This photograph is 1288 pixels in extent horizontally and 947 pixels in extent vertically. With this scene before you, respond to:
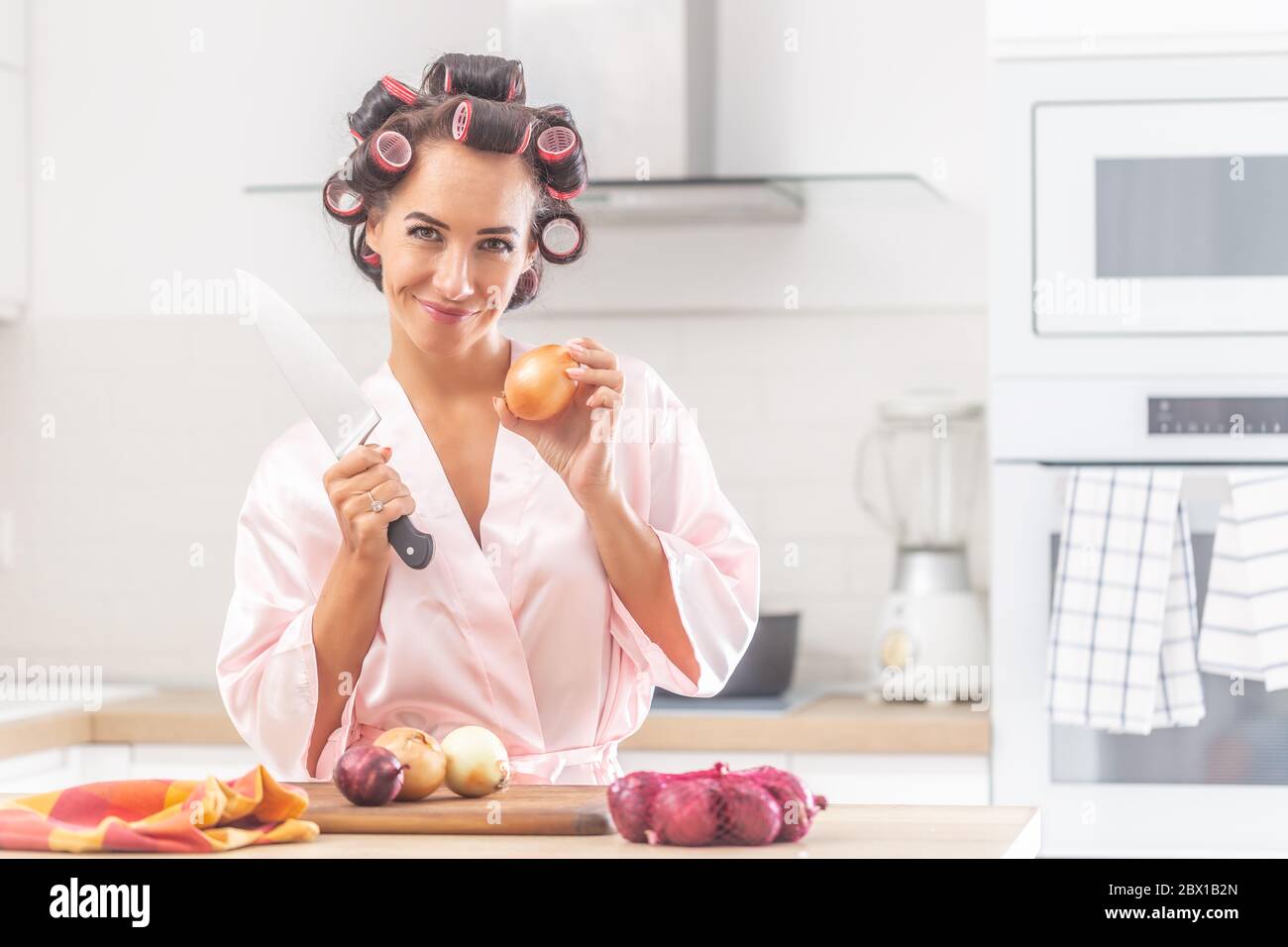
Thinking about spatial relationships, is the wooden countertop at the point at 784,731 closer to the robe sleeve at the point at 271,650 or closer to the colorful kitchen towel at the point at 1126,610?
the colorful kitchen towel at the point at 1126,610

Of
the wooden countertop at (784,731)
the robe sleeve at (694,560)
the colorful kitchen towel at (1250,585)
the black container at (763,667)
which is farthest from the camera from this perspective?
the black container at (763,667)

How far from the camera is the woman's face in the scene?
1310 millimetres

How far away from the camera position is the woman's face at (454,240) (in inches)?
51.6

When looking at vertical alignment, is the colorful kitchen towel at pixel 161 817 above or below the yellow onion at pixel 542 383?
below

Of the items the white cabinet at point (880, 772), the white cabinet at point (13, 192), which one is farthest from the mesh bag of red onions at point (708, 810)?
the white cabinet at point (13, 192)

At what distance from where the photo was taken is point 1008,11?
7.38 ft

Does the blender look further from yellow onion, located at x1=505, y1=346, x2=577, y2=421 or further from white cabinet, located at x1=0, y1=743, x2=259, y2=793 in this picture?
yellow onion, located at x1=505, y1=346, x2=577, y2=421

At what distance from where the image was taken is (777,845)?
104 centimetres

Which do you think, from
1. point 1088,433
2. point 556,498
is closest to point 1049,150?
point 1088,433

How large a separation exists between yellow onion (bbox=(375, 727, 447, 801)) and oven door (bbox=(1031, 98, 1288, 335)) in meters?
1.35

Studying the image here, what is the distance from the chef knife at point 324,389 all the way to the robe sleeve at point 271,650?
0.09m

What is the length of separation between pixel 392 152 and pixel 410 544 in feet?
1.09

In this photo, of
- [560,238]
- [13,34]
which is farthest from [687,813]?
[13,34]
